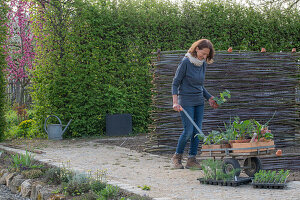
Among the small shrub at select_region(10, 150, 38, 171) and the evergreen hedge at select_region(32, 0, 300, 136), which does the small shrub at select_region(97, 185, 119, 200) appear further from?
the evergreen hedge at select_region(32, 0, 300, 136)

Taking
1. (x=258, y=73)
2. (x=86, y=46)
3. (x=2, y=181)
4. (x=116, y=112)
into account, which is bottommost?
(x=2, y=181)

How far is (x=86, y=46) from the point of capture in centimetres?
885

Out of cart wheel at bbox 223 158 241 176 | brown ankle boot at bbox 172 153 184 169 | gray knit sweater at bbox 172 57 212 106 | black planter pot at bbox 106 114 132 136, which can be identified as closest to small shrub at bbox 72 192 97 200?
cart wheel at bbox 223 158 241 176

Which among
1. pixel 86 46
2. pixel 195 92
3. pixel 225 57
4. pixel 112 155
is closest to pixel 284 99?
pixel 225 57

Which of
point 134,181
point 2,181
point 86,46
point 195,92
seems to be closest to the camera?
point 134,181

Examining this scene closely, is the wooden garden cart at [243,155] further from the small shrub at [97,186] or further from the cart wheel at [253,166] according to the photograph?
the small shrub at [97,186]

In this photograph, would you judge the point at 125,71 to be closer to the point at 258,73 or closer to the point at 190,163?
the point at 258,73

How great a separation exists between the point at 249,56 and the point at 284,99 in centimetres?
96

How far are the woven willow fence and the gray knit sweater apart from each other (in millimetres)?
1522

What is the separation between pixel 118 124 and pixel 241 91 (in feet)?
10.3

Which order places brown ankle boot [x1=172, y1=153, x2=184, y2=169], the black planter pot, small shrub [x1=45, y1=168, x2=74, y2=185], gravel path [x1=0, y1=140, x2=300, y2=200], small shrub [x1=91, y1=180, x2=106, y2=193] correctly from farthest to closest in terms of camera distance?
1. the black planter pot
2. brown ankle boot [x1=172, y1=153, x2=184, y2=169]
3. small shrub [x1=45, y1=168, x2=74, y2=185]
4. small shrub [x1=91, y1=180, x2=106, y2=193]
5. gravel path [x1=0, y1=140, x2=300, y2=200]

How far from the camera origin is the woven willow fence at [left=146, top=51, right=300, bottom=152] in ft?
22.0

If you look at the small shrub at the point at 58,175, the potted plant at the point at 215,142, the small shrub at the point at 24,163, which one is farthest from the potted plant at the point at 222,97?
the small shrub at the point at 24,163

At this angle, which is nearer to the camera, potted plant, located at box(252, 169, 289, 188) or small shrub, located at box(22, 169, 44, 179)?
potted plant, located at box(252, 169, 289, 188)
